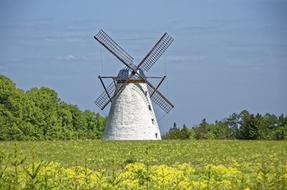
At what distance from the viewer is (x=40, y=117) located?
64.9m

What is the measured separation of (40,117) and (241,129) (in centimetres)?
1632

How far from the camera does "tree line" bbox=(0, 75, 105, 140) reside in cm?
6325

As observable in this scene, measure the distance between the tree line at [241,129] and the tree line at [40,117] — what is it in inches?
335

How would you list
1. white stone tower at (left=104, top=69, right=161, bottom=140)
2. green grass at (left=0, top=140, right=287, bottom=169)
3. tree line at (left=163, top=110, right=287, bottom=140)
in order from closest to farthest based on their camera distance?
green grass at (left=0, top=140, right=287, bottom=169) < white stone tower at (left=104, top=69, right=161, bottom=140) < tree line at (left=163, top=110, right=287, bottom=140)

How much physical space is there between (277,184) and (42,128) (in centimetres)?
5661

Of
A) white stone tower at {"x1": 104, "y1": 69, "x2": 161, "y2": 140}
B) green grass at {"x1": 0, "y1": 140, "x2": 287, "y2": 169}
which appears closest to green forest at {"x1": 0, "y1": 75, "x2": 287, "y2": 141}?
white stone tower at {"x1": 104, "y1": 69, "x2": 161, "y2": 140}

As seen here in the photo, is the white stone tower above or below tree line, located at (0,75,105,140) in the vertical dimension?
below

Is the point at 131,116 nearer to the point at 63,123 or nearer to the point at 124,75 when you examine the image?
the point at 124,75

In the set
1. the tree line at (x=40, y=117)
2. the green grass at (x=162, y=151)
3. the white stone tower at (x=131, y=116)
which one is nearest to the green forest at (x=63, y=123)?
the tree line at (x=40, y=117)

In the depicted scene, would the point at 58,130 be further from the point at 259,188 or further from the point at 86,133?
the point at 259,188

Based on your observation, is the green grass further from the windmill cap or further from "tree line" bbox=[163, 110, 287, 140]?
"tree line" bbox=[163, 110, 287, 140]

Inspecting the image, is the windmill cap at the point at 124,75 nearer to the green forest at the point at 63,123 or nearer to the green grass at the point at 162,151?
the green grass at the point at 162,151

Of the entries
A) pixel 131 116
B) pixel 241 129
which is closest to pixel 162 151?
pixel 131 116

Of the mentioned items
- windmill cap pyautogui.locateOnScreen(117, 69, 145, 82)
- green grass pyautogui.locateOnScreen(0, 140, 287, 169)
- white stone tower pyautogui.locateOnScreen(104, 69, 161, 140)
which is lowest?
green grass pyautogui.locateOnScreen(0, 140, 287, 169)
